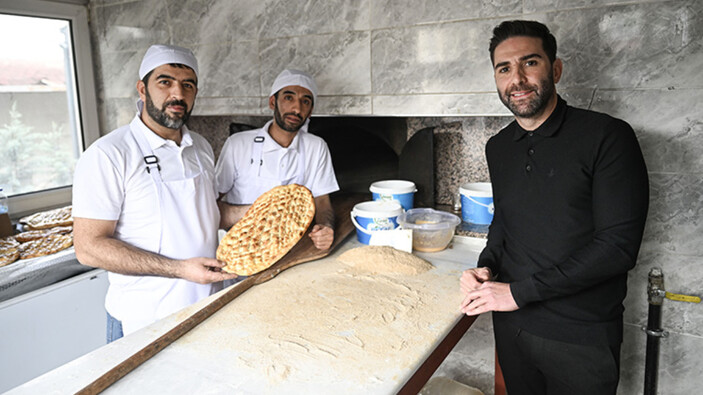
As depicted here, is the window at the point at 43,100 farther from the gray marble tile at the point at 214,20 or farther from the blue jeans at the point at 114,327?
the blue jeans at the point at 114,327

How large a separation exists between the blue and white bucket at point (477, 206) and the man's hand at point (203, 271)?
0.96 metres

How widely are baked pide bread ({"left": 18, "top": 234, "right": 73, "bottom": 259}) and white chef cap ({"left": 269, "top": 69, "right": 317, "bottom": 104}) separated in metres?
1.19

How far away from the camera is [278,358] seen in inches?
40.7

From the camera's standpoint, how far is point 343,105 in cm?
209

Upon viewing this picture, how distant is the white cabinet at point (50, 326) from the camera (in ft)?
6.22

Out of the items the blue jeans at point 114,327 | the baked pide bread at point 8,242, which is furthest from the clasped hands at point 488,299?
the baked pide bread at point 8,242

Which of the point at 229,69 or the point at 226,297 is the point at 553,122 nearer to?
the point at 226,297

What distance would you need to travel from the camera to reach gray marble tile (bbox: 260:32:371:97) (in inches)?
79.2

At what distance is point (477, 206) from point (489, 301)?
2.23 feet

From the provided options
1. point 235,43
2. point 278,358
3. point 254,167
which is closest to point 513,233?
point 278,358

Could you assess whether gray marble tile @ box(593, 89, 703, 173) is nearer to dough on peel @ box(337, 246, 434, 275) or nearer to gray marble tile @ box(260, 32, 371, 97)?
dough on peel @ box(337, 246, 434, 275)

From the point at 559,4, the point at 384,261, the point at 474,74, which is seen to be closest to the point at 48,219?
the point at 384,261

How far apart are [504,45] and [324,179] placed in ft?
3.24

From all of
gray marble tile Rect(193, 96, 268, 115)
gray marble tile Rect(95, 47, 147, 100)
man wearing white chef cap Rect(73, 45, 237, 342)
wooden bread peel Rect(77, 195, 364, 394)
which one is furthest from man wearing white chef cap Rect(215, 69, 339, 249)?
gray marble tile Rect(95, 47, 147, 100)
